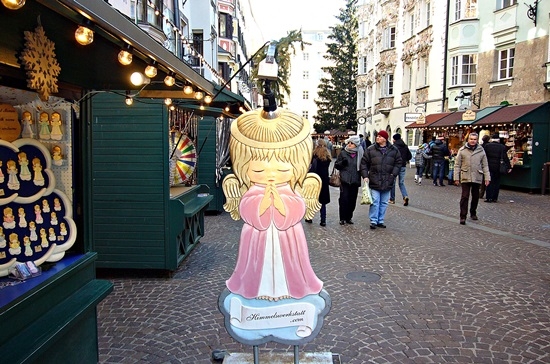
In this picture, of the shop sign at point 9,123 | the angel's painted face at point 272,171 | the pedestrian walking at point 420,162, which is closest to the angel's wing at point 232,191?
the angel's painted face at point 272,171


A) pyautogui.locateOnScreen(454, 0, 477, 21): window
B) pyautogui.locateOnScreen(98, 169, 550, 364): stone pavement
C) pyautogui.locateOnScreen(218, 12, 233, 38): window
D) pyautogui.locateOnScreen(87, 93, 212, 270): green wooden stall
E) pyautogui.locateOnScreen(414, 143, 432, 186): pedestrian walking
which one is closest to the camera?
pyautogui.locateOnScreen(98, 169, 550, 364): stone pavement

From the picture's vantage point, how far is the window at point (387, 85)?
3016 centimetres

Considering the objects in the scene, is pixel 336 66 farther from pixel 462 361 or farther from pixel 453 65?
pixel 462 361

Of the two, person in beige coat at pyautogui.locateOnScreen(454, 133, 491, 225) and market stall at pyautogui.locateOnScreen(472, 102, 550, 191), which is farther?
market stall at pyautogui.locateOnScreen(472, 102, 550, 191)

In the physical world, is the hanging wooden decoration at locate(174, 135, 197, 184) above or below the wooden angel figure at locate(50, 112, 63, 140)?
below

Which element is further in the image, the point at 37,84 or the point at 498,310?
the point at 498,310

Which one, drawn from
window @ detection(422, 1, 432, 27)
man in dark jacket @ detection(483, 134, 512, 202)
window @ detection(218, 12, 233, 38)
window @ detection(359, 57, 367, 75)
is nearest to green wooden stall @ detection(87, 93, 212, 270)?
man in dark jacket @ detection(483, 134, 512, 202)

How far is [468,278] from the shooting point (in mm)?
5609

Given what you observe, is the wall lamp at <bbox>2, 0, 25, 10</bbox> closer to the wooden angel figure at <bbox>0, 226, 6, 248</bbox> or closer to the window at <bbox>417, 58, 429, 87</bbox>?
the wooden angel figure at <bbox>0, 226, 6, 248</bbox>

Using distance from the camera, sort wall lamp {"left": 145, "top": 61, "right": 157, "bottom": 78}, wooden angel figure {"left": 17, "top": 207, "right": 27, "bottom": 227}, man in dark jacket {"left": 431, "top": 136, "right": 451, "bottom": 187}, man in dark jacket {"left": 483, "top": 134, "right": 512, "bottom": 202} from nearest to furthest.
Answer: wooden angel figure {"left": 17, "top": 207, "right": 27, "bottom": 227} → wall lamp {"left": 145, "top": 61, "right": 157, "bottom": 78} → man in dark jacket {"left": 483, "top": 134, "right": 512, "bottom": 202} → man in dark jacket {"left": 431, "top": 136, "right": 451, "bottom": 187}

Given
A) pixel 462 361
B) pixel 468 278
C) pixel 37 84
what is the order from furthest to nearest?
pixel 468 278, pixel 462 361, pixel 37 84

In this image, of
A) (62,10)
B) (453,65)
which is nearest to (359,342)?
(62,10)

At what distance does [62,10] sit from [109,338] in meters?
2.88

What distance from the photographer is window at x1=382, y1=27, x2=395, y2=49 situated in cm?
3005
